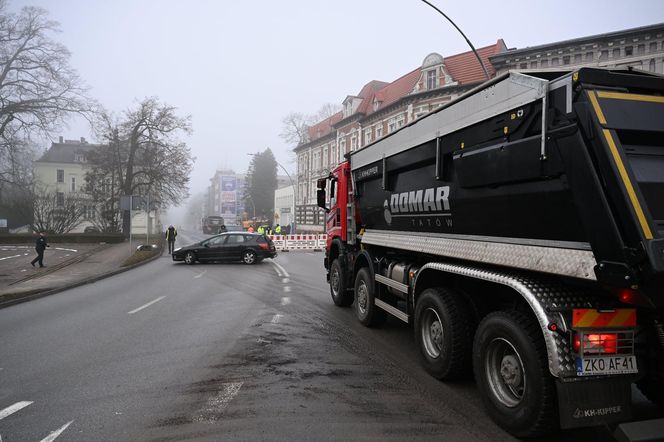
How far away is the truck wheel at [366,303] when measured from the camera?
6684mm

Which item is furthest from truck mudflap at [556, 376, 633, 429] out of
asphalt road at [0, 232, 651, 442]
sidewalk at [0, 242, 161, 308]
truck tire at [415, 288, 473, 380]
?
sidewalk at [0, 242, 161, 308]

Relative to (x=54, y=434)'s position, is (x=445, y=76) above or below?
above

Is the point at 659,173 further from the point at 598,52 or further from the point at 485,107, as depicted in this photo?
the point at 598,52

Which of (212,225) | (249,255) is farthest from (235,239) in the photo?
(212,225)

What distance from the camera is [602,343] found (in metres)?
2.89

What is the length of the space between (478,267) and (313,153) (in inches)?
2246

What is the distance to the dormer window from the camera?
3375 cm

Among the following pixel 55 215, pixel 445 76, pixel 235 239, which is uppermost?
pixel 445 76

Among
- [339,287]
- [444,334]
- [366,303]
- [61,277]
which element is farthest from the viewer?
[61,277]

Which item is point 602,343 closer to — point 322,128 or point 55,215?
point 55,215

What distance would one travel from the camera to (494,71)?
95.1ft

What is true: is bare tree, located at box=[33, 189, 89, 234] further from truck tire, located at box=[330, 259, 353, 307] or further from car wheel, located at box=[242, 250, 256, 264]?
truck tire, located at box=[330, 259, 353, 307]

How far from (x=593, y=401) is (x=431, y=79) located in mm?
34139

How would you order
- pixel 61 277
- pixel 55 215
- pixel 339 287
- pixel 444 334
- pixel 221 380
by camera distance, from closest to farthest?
pixel 444 334 < pixel 221 380 < pixel 339 287 < pixel 61 277 < pixel 55 215
